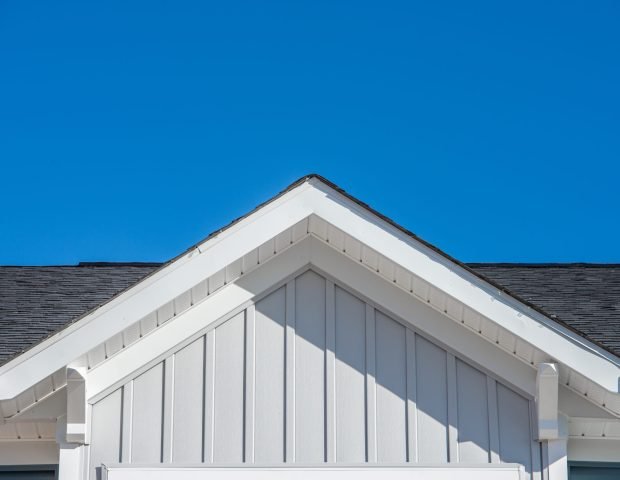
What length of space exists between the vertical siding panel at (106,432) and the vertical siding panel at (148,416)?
0.31 feet

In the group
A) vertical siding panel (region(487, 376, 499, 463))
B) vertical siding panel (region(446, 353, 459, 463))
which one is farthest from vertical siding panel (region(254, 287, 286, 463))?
vertical siding panel (region(487, 376, 499, 463))

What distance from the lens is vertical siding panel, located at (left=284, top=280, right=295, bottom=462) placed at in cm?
651

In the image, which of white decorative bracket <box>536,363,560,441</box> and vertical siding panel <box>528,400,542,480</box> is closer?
white decorative bracket <box>536,363,560,441</box>

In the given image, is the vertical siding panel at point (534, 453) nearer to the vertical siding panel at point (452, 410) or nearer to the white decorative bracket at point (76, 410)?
the vertical siding panel at point (452, 410)

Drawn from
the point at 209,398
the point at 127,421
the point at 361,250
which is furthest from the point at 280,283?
the point at 127,421

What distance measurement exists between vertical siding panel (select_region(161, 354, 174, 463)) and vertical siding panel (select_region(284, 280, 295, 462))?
2.25ft

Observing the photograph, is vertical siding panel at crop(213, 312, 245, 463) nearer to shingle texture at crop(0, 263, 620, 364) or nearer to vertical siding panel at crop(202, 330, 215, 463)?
vertical siding panel at crop(202, 330, 215, 463)

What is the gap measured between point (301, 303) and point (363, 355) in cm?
51

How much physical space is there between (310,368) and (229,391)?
51cm

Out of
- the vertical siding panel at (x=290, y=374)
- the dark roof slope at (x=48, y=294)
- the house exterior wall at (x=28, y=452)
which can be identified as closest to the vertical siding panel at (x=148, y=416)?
the house exterior wall at (x=28, y=452)

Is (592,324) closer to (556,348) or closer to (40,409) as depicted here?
(556,348)

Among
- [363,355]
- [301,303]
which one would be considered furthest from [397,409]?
[301,303]

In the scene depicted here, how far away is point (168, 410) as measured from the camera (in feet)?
21.5

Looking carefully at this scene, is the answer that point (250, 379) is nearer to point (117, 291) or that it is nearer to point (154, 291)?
point (154, 291)
